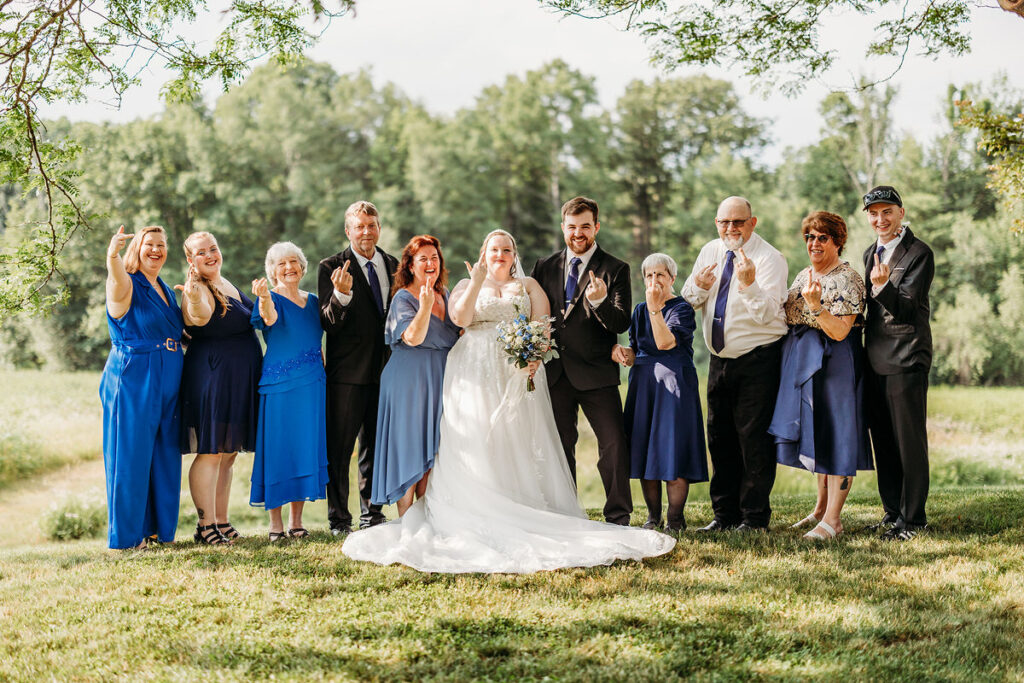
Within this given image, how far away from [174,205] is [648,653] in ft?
93.6

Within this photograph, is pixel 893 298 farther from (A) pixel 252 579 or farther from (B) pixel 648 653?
(A) pixel 252 579

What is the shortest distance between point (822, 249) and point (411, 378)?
115 inches

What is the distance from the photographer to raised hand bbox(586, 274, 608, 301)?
5531mm

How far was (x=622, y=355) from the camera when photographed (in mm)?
5828

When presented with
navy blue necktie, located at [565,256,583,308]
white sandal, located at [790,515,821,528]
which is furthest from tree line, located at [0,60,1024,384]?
navy blue necktie, located at [565,256,583,308]

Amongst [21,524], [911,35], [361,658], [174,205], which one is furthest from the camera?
[174,205]

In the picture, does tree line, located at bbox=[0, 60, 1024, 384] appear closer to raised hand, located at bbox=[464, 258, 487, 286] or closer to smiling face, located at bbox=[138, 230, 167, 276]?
smiling face, located at bbox=[138, 230, 167, 276]

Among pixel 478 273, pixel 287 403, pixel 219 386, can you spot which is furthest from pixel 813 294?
pixel 219 386

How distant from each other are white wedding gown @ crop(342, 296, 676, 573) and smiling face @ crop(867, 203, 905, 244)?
2409 millimetres

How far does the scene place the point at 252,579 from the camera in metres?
4.99

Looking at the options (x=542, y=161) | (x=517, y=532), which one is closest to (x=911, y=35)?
(x=517, y=532)

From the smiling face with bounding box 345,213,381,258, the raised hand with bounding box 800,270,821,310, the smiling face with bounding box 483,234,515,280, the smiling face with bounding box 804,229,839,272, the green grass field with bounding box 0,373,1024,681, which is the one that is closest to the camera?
the green grass field with bounding box 0,373,1024,681

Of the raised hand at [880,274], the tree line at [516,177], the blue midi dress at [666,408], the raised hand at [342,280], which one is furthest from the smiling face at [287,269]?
the tree line at [516,177]

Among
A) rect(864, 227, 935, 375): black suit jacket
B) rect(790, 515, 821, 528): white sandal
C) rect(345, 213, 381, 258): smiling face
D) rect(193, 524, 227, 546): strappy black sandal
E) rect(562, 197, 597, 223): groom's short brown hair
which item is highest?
rect(562, 197, 597, 223): groom's short brown hair
